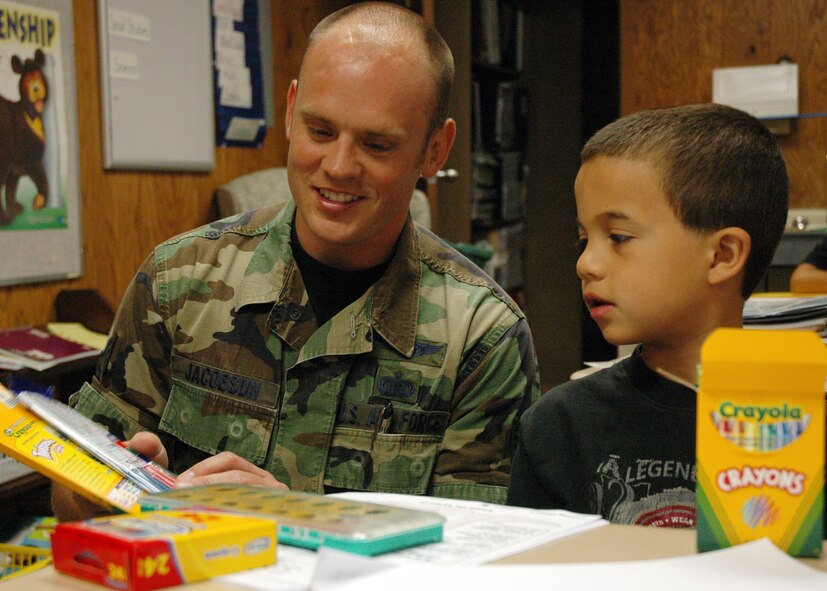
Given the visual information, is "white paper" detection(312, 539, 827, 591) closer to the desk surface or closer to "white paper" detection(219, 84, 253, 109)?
the desk surface

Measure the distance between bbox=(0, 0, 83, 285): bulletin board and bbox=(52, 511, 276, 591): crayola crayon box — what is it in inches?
79.4

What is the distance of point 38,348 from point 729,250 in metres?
1.66

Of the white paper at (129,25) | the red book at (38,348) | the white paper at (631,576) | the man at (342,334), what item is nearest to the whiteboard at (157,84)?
the white paper at (129,25)

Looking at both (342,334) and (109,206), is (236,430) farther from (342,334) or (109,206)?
(109,206)

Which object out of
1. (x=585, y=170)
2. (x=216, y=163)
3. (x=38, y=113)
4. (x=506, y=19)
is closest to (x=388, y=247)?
(x=585, y=170)

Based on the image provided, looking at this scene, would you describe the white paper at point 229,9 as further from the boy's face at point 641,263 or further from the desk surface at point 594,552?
the desk surface at point 594,552

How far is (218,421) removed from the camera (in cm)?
148

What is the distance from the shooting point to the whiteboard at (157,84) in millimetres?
2779

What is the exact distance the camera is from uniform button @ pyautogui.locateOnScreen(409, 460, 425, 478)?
145 centimetres

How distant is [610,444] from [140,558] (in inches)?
23.9

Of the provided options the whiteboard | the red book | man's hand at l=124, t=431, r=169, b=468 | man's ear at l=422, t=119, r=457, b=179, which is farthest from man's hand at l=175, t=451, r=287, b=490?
the whiteboard

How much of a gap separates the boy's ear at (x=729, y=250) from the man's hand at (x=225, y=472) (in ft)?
1.74

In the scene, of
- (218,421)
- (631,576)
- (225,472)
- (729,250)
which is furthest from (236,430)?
(631,576)

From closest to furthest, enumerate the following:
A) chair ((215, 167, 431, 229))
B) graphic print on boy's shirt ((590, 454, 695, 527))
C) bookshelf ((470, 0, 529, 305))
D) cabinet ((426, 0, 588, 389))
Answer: graphic print on boy's shirt ((590, 454, 695, 527)) → chair ((215, 167, 431, 229)) → bookshelf ((470, 0, 529, 305)) → cabinet ((426, 0, 588, 389))
